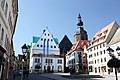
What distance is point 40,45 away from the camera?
7144cm

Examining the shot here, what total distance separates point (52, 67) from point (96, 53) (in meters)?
19.8

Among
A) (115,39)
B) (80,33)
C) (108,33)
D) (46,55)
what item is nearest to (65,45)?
(80,33)

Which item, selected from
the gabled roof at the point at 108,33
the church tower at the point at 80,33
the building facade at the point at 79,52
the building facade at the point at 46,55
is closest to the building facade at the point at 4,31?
the building facade at the point at 79,52

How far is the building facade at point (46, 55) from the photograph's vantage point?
67562 mm

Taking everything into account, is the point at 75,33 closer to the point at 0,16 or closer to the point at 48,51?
the point at 48,51

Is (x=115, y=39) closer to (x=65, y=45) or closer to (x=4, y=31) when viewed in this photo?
(x=4, y=31)

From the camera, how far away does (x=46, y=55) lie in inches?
2761

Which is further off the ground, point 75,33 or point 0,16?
point 75,33

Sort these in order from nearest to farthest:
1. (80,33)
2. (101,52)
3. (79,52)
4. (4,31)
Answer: (4,31), (101,52), (79,52), (80,33)

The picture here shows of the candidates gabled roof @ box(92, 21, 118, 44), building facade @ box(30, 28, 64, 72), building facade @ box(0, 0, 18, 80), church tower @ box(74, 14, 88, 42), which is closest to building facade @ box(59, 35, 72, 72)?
church tower @ box(74, 14, 88, 42)

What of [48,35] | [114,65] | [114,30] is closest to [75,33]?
[48,35]

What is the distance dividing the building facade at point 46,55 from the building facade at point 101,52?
14232 mm

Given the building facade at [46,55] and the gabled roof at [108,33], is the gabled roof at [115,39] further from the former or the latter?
the building facade at [46,55]

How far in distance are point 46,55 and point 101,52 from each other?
2411 cm
